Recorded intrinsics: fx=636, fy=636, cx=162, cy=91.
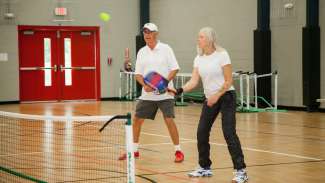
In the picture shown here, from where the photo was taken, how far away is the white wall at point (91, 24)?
2344cm

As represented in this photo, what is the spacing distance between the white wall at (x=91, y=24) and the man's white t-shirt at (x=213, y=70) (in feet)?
56.3

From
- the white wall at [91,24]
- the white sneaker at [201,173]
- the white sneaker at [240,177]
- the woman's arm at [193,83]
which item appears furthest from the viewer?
the white wall at [91,24]

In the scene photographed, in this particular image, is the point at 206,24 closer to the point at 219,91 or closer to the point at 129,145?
the point at 219,91

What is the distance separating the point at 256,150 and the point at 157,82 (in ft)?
9.40

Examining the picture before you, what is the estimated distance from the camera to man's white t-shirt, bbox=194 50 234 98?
23.8 ft

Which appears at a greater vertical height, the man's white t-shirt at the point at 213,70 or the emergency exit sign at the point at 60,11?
the emergency exit sign at the point at 60,11

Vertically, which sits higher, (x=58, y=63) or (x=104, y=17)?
(x=104, y=17)

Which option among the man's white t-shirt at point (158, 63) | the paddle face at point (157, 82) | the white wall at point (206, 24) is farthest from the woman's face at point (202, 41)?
the white wall at point (206, 24)

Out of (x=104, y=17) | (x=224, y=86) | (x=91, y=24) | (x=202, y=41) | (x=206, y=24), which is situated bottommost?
(x=224, y=86)

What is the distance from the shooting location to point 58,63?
80.8 ft

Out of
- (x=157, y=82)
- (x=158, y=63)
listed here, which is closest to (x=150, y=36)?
(x=158, y=63)

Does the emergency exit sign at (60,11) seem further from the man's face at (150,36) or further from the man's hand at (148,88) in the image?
the man's hand at (148,88)

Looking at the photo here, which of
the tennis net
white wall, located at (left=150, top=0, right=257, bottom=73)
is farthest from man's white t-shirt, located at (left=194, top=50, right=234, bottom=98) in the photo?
white wall, located at (left=150, top=0, right=257, bottom=73)

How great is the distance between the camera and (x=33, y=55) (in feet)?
79.1
